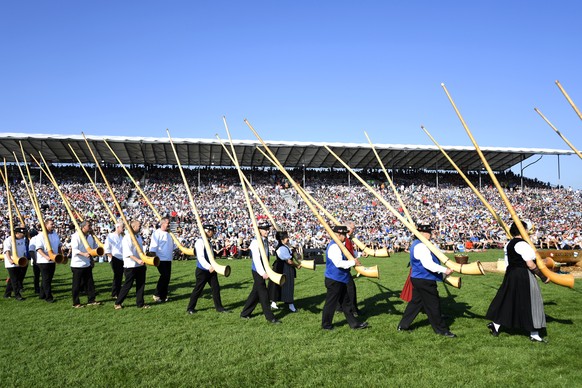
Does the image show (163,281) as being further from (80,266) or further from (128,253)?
(80,266)

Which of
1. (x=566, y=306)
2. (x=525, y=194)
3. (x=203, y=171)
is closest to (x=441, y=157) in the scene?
(x=525, y=194)

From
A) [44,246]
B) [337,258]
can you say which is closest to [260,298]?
[337,258]

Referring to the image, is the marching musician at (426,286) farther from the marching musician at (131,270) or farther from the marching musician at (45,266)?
the marching musician at (45,266)

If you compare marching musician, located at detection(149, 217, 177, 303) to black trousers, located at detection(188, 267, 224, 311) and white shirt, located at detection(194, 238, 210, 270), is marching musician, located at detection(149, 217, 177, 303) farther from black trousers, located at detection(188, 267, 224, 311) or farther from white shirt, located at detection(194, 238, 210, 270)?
white shirt, located at detection(194, 238, 210, 270)

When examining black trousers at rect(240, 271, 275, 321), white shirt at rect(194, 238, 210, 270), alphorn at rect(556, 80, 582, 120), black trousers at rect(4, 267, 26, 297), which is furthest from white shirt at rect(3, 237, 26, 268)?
alphorn at rect(556, 80, 582, 120)

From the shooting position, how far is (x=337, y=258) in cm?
682

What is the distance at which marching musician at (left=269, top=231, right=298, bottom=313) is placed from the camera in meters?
8.16

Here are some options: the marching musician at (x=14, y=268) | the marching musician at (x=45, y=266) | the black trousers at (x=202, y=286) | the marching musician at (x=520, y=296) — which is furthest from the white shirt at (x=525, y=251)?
the marching musician at (x=14, y=268)

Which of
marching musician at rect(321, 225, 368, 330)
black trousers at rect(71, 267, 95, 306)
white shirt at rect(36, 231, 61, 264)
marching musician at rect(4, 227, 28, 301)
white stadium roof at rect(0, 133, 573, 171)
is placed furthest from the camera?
white stadium roof at rect(0, 133, 573, 171)

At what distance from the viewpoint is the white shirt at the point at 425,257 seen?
20.8ft

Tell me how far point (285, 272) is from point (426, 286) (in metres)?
3.38

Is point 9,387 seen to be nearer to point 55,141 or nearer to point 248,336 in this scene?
point 248,336

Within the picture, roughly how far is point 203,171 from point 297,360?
113 ft

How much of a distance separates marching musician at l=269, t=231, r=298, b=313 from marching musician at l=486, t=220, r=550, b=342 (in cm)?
361
